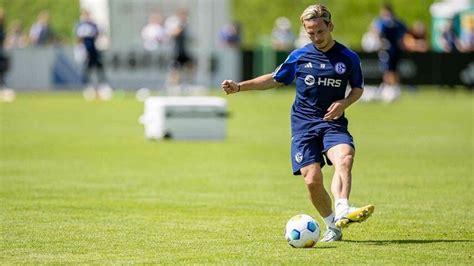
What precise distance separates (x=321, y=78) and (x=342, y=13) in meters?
58.7

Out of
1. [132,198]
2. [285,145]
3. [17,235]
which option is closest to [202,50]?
[285,145]

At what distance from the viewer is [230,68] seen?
42.3 m

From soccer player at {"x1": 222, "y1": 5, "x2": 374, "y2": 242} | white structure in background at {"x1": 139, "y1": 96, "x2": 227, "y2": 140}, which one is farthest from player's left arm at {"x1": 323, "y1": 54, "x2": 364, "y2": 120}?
white structure in background at {"x1": 139, "y1": 96, "x2": 227, "y2": 140}

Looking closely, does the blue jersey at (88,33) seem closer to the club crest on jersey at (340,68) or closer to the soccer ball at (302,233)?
the club crest on jersey at (340,68)

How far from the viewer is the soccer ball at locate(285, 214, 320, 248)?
1020cm

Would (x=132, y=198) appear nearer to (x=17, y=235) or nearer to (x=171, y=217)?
(x=171, y=217)

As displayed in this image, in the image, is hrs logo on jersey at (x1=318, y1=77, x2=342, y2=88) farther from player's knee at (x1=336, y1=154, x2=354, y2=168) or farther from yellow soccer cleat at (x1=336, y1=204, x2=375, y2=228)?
yellow soccer cleat at (x1=336, y1=204, x2=375, y2=228)

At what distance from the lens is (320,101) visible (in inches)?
433

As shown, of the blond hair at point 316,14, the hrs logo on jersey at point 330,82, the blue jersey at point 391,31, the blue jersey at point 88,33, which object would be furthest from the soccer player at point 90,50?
the blond hair at point 316,14

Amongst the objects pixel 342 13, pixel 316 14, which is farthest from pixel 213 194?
pixel 342 13

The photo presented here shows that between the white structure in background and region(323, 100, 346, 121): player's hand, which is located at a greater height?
region(323, 100, 346, 121): player's hand

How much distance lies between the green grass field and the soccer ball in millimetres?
92

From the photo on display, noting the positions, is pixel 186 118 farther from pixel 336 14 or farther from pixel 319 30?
pixel 336 14

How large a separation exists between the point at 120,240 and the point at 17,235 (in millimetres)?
957
